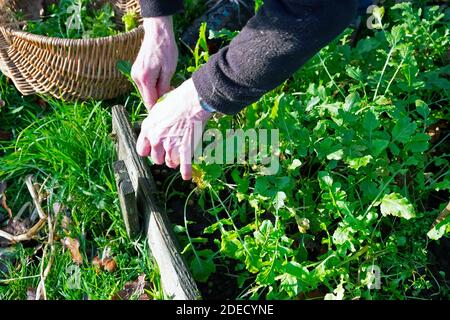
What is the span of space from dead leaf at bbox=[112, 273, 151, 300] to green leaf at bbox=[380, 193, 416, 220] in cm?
81

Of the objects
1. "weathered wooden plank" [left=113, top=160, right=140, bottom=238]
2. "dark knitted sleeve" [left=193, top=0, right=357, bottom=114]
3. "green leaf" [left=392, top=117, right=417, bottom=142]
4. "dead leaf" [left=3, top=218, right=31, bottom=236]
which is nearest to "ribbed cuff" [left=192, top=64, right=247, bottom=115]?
"dark knitted sleeve" [left=193, top=0, right=357, bottom=114]

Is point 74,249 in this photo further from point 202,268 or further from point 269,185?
point 269,185

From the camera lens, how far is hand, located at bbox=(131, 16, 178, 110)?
1.91 m

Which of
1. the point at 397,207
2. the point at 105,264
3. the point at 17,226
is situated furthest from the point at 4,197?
the point at 397,207

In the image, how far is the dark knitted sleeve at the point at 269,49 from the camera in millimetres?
1422

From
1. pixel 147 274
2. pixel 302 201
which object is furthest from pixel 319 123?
pixel 147 274

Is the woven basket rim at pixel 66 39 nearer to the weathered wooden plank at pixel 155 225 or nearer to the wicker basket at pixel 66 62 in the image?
the wicker basket at pixel 66 62

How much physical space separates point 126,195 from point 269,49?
71cm

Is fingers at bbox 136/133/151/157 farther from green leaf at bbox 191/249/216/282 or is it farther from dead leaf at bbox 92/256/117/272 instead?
dead leaf at bbox 92/256/117/272

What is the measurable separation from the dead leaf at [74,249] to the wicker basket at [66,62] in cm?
67

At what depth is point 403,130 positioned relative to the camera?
6.32 feet
